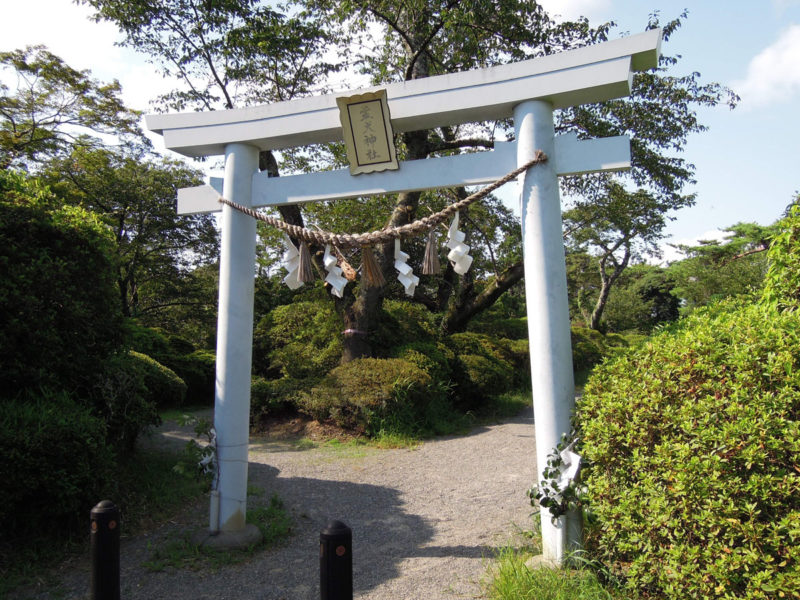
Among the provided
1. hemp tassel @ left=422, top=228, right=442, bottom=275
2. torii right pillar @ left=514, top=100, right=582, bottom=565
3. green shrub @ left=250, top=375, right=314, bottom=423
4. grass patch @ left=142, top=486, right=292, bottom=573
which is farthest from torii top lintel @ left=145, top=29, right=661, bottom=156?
green shrub @ left=250, top=375, right=314, bottom=423

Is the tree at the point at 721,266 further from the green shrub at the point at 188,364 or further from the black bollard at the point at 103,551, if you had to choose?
the black bollard at the point at 103,551

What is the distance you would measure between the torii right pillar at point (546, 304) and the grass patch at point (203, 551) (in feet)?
6.80

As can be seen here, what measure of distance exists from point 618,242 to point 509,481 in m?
17.3

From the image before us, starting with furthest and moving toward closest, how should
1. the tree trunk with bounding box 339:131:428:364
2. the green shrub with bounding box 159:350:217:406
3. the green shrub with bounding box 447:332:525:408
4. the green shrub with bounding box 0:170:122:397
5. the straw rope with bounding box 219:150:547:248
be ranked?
the green shrub with bounding box 159:350:217:406 < the green shrub with bounding box 447:332:525:408 < the tree trunk with bounding box 339:131:428:364 < the green shrub with bounding box 0:170:122:397 < the straw rope with bounding box 219:150:547:248

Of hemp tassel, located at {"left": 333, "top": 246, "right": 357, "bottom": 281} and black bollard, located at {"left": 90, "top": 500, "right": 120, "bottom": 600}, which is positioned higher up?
hemp tassel, located at {"left": 333, "top": 246, "right": 357, "bottom": 281}

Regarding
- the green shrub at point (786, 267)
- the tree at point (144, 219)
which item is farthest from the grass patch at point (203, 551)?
the tree at point (144, 219)

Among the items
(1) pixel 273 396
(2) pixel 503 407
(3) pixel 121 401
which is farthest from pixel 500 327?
(3) pixel 121 401

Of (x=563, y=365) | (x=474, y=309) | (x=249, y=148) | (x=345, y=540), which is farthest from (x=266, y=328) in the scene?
(x=345, y=540)

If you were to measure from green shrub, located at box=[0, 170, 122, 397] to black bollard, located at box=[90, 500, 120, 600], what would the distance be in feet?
7.29

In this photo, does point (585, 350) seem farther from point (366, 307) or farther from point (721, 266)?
point (366, 307)

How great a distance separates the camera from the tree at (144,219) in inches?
507

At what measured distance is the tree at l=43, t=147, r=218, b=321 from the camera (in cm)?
1288

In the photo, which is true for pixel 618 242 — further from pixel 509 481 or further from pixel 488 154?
pixel 488 154

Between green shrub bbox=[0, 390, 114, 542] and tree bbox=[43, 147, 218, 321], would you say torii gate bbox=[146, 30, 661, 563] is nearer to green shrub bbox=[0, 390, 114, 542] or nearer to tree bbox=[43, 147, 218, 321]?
green shrub bbox=[0, 390, 114, 542]
